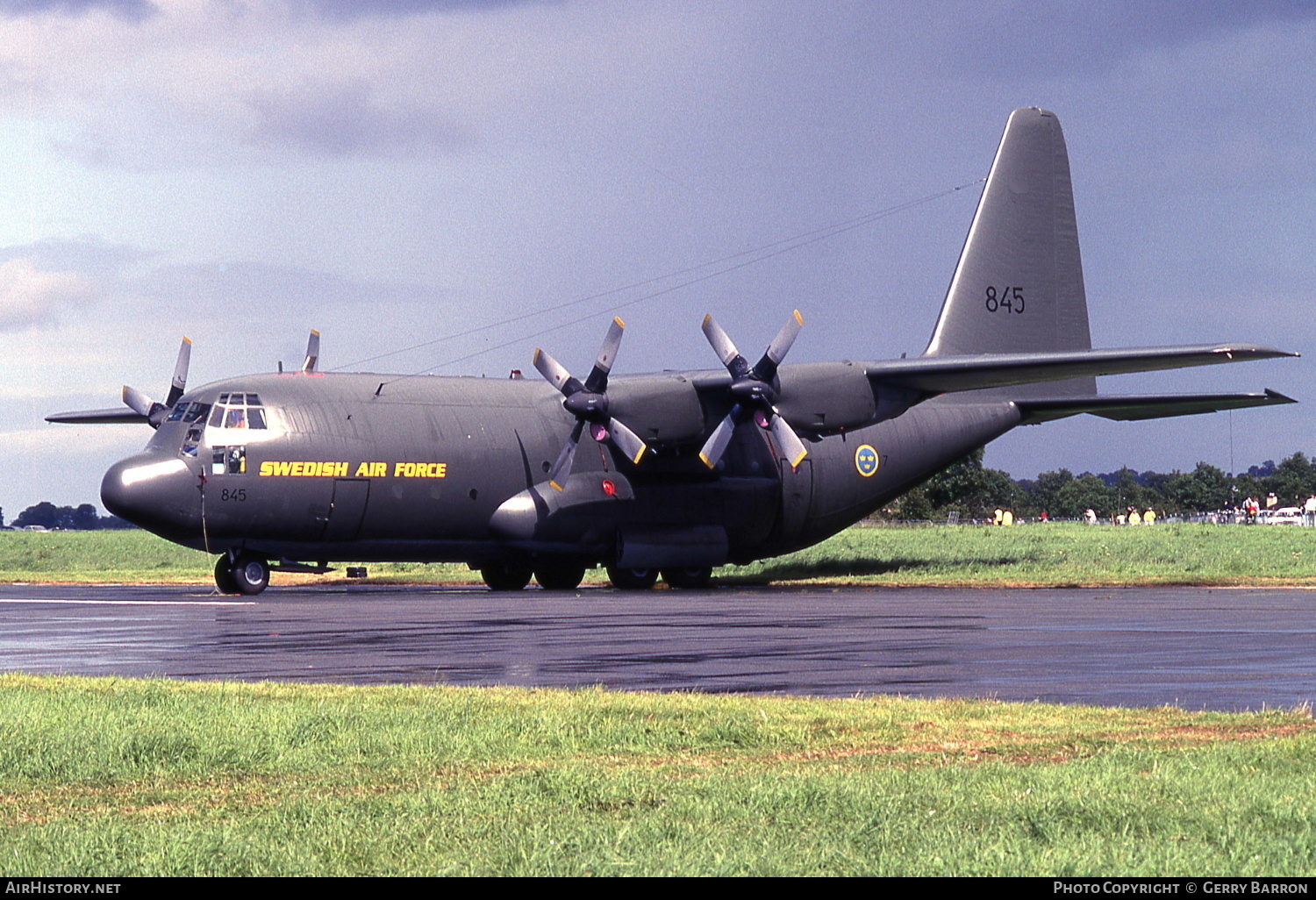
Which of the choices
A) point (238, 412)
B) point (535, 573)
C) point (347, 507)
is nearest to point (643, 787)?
point (347, 507)

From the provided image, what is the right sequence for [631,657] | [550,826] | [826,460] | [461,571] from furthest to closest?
[461,571], [826,460], [631,657], [550,826]

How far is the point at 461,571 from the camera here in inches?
2153

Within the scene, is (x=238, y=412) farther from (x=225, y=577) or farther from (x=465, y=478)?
(x=465, y=478)

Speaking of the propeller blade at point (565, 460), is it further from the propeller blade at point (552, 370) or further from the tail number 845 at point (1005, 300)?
the tail number 845 at point (1005, 300)

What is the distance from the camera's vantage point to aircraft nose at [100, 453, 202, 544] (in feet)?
102

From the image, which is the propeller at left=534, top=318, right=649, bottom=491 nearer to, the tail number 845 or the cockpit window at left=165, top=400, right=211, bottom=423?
the cockpit window at left=165, top=400, right=211, bottom=423

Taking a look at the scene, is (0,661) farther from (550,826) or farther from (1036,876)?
(1036,876)

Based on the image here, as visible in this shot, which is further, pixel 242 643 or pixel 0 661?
pixel 242 643

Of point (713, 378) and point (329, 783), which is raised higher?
point (713, 378)

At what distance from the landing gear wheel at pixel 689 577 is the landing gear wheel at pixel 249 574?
10.2 meters

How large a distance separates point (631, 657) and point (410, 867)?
33.9 ft

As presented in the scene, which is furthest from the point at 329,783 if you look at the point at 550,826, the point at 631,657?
the point at 631,657

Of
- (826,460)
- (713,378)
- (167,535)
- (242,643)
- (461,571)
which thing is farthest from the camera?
(461,571)

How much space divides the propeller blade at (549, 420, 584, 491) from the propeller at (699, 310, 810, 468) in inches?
117
